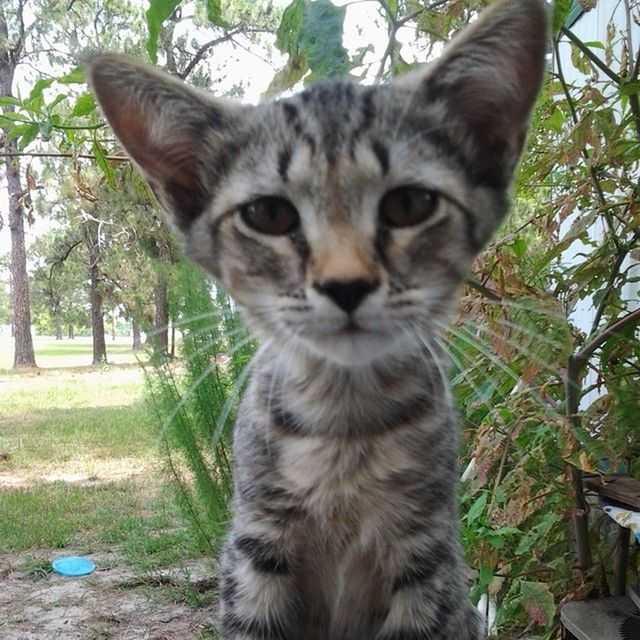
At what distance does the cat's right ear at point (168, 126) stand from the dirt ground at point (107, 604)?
4.62ft

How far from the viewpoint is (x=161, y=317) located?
77.0 inches

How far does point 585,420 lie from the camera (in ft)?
3.72

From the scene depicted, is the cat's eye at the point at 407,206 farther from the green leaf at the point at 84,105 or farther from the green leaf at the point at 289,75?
the green leaf at the point at 84,105

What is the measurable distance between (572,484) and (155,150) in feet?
2.67

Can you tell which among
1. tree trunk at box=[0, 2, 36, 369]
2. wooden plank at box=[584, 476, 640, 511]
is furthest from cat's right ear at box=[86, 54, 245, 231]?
tree trunk at box=[0, 2, 36, 369]

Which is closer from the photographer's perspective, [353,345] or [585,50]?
[353,345]

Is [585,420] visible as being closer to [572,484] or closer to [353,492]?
[572,484]

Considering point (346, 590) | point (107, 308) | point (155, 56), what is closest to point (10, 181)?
point (107, 308)

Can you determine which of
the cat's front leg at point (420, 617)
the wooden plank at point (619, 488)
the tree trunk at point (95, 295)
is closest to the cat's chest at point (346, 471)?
the cat's front leg at point (420, 617)

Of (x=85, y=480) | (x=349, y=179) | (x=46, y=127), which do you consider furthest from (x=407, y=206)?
(x=85, y=480)

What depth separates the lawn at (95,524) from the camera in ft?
6.65

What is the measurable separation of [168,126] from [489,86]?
0.35 metres

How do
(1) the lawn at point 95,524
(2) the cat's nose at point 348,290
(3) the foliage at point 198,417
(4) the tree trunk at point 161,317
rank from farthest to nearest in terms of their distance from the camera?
(1) the lawn at point 95,524, (4) the tree trunk at point 161,317, (3) the foliage at point 198,417, (2) the cat's nose at point 348,290

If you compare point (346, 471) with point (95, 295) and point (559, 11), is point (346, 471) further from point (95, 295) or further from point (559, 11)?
point (95, 295)
